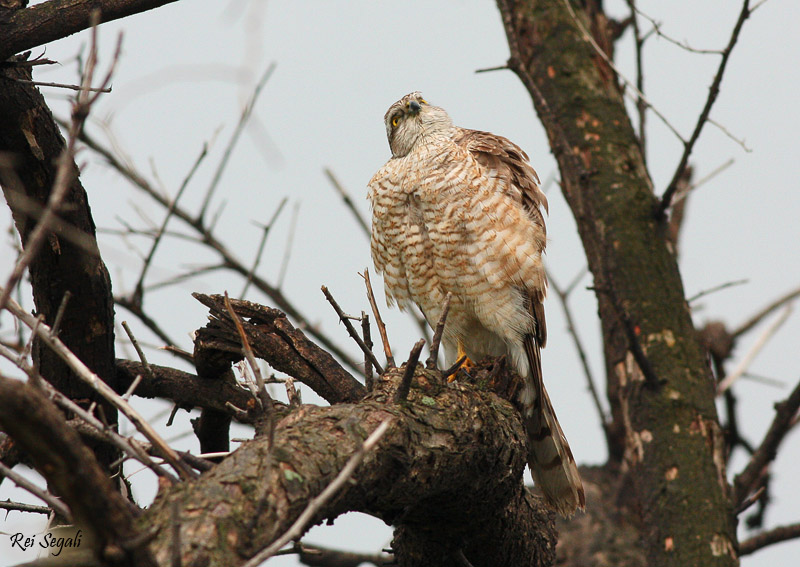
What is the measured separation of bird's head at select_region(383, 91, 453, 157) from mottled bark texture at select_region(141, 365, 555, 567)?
239 cm

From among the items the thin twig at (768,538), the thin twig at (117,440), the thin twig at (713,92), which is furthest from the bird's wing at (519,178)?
the thin twig at (117,440)

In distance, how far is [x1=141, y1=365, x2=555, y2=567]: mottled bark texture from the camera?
1.86m

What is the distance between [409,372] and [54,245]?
1.74 m

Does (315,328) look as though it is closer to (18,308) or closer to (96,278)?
(96,278)

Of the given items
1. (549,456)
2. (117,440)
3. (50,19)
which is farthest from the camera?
(549,456)

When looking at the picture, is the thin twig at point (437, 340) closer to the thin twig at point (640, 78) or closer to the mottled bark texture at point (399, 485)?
the mottled bark texture at point (399, 485)

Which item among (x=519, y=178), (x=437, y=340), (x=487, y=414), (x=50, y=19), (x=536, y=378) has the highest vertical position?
(x=519, y=178)

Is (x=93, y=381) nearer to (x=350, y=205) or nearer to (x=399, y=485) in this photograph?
(x=399, y=485)

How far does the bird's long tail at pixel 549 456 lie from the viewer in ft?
Result: 14.5

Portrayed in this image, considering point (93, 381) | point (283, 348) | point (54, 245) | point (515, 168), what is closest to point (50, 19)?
point (54, 245)

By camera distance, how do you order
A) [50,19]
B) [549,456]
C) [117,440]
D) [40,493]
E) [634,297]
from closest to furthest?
[40,493] → [117,440] → [50,19] → [549,456] → [634,297]

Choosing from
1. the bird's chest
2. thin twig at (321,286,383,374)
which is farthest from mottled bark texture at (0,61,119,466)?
the bird's chest

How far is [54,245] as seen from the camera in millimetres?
3385

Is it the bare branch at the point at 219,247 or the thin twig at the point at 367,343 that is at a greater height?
the bare branch at the point at 219,247
